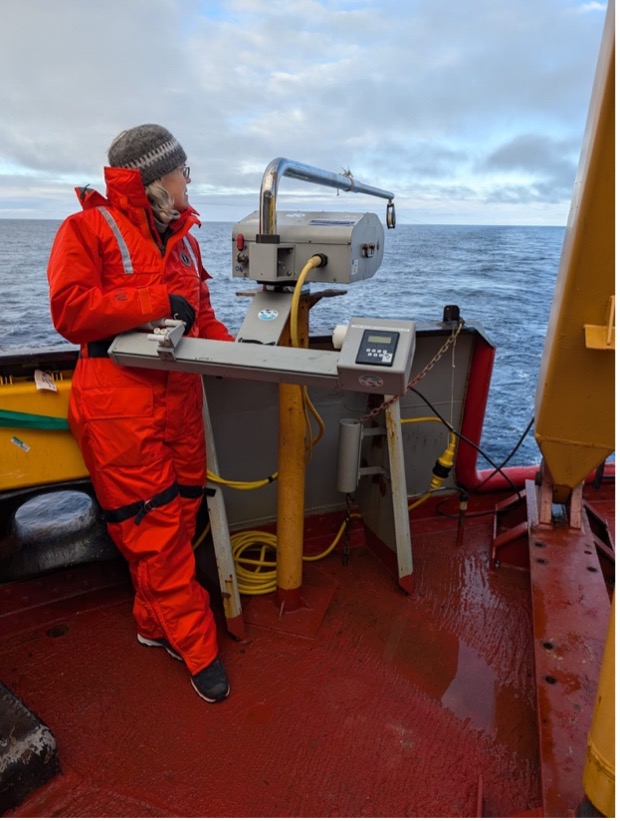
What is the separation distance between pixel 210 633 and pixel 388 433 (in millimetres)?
1084

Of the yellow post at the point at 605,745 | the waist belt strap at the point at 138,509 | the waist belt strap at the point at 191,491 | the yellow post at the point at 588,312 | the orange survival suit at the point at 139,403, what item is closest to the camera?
the yellow post at the point at 605,745

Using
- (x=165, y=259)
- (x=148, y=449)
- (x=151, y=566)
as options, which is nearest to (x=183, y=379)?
(x=148, y=449)

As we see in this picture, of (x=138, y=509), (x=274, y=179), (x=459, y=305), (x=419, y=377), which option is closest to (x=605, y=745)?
(x=138, y=509)

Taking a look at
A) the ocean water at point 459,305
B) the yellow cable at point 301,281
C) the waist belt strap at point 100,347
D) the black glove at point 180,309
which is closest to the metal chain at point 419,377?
the ocean water at point 459,305

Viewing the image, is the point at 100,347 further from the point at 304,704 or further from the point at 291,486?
the point at 304,704

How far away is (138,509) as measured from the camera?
6.60 ft

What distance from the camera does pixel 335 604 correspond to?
264cm

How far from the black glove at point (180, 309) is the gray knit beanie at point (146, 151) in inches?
15.4

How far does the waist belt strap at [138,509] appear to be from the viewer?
79.2 inches

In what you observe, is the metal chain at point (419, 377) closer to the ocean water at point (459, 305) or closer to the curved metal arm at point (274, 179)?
the ocean water at point (459, 305)

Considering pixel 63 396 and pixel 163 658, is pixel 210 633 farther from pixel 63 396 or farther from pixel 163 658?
pixel 63 396

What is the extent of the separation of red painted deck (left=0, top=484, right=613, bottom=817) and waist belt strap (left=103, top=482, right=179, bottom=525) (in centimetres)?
67

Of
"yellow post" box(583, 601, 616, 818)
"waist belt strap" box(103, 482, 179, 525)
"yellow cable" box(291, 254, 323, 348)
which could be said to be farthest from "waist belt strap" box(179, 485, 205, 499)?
"yellow post" box(583, 601, 616, 818)

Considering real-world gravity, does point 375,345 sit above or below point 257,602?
above
